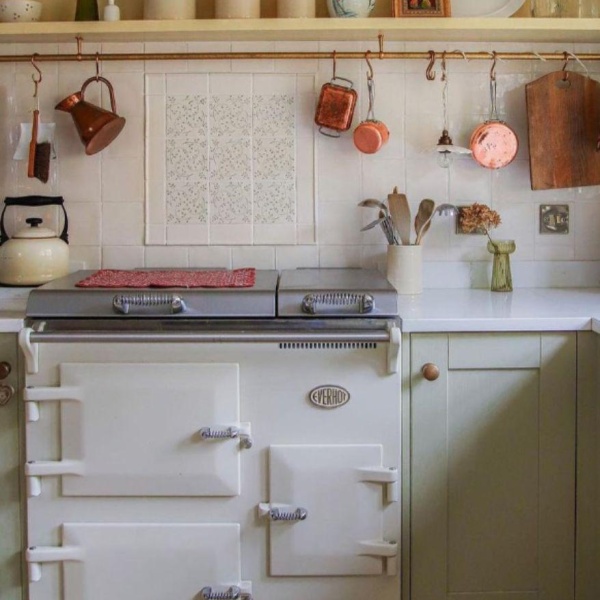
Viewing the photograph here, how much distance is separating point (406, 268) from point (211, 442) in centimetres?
79

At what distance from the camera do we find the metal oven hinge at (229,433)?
7.32 feet

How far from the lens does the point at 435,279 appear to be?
9.30ft

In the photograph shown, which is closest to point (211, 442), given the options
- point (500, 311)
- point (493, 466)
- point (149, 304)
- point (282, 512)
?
point (282, 512)

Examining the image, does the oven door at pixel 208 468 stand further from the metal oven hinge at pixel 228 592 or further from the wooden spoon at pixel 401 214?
the wooden spoon at pixel 401 214

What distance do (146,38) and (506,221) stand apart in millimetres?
1220

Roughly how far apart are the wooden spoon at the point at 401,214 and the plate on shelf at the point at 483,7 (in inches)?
22.0

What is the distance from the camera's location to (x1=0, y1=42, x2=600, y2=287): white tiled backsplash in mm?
2797

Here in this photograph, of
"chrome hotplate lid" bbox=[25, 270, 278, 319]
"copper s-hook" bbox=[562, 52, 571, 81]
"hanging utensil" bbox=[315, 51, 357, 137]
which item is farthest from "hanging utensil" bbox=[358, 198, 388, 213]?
"copper s-hook" bbox=[562, 52, 571, 81]

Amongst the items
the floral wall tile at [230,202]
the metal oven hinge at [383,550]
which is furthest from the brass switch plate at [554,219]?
the metal oven hinge at [383,550]

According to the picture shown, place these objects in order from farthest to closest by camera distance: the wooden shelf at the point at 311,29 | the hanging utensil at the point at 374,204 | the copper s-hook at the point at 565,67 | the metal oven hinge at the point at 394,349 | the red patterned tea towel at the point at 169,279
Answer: the copper s-hook at the point at 565,67
the hanging utensil at the point at 374,204
the wooden shelf at the point at 311,29
the red patterned tea towel at the point at 169,279
the metal oven hinge at the point at 394,349

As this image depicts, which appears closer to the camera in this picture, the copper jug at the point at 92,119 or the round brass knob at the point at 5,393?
the round brass knob at the point at 5,393

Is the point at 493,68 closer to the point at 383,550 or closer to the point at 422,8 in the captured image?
the point at 422,8

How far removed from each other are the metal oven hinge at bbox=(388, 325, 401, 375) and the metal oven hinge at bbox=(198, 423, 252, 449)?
1.24 feet

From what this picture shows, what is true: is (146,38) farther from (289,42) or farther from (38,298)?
(38,298)
